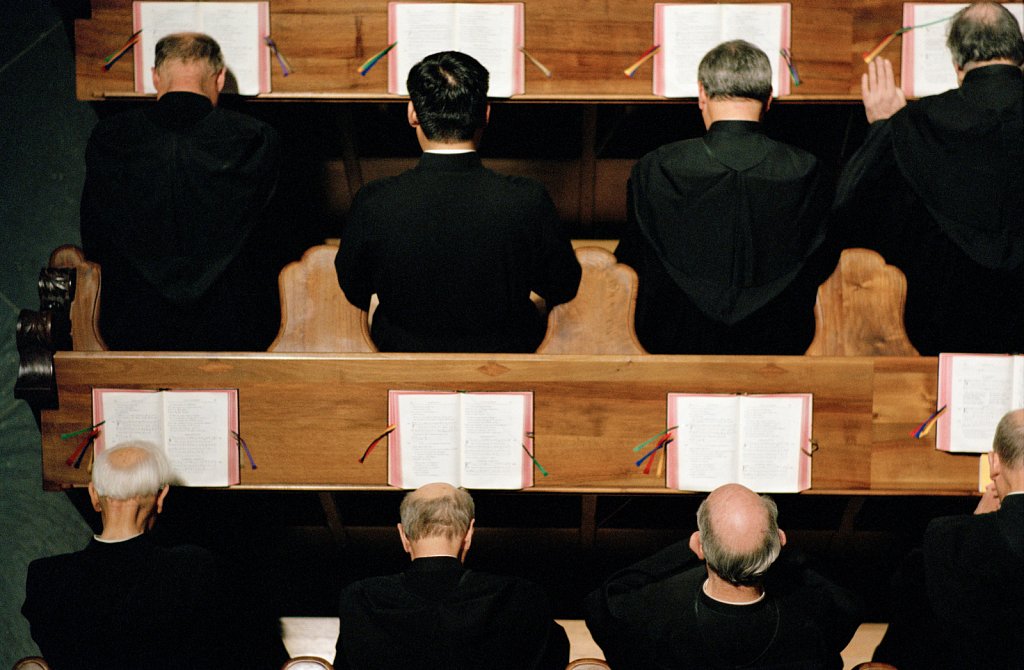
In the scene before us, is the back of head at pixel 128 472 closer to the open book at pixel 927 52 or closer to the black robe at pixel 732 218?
the black robe at pixel 732 218

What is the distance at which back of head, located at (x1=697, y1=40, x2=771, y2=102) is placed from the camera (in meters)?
2.51

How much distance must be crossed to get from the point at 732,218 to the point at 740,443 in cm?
58

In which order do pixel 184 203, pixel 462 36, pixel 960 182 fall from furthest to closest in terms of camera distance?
pixel 462 36
pixel 184 203
pixel 960 182

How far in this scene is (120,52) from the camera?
2797mm

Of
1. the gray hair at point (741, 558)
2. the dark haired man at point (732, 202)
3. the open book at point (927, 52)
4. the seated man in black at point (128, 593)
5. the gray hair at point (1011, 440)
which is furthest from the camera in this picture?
the open book at point (927, 52)

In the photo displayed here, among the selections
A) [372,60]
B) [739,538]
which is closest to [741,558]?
[739,538]

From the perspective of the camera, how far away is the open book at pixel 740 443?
2.60 meters

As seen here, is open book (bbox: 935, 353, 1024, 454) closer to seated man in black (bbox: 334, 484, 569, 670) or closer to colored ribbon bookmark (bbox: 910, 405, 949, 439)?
colored ribbon bookmark (bbox: 910, 405, 949, 439)

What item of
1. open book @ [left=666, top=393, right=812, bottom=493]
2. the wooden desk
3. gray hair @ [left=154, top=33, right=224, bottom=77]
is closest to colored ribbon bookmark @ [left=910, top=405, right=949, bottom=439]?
the wooden desk

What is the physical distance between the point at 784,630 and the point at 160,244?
184 cm

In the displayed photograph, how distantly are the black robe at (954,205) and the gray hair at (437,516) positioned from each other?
4.12 feet

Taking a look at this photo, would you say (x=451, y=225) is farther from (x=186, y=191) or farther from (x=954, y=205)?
(x=954, y=205)

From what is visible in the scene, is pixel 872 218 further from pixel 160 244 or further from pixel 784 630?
pixel 160 244

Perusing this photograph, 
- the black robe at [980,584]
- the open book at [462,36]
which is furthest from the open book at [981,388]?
the open book at [462,36]
